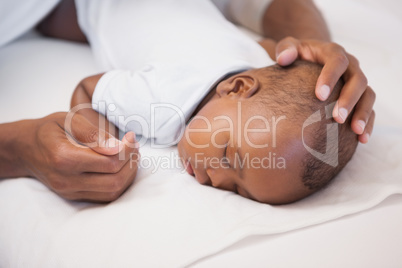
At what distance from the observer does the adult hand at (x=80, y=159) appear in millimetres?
796

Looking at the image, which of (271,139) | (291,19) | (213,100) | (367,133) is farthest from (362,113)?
(291,19)

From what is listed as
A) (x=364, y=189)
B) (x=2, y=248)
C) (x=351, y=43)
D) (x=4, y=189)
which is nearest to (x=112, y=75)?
(x=4, y=189)

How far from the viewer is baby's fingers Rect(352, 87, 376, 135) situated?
0.85 metres

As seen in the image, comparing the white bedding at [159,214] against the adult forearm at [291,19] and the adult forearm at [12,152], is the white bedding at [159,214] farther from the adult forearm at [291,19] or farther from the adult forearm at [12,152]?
the adult forearm at [291,19]

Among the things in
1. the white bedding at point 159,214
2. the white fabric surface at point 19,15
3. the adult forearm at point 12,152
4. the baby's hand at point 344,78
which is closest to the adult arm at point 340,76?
the baby's hand at point 344,78

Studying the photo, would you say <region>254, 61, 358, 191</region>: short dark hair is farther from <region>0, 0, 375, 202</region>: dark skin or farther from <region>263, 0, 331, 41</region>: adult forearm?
<region>263, 0, 331, 41</region>: adult forearm

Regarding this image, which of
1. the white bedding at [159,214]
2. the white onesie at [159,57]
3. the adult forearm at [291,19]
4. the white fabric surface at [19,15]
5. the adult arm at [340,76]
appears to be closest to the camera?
the white bedding at [159,214]

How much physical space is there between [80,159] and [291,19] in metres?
1.13

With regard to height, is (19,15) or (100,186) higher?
(19,15)

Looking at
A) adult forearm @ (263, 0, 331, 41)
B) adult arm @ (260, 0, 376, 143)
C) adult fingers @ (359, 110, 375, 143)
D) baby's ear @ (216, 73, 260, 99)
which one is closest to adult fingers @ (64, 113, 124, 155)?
baby's ear @ (216, 73, 260, 99)

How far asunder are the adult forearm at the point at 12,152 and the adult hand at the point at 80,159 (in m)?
0.02

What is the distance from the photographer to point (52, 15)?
4.65ft

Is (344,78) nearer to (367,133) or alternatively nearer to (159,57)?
(367,133)

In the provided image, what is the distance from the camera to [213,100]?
3.17 ft
